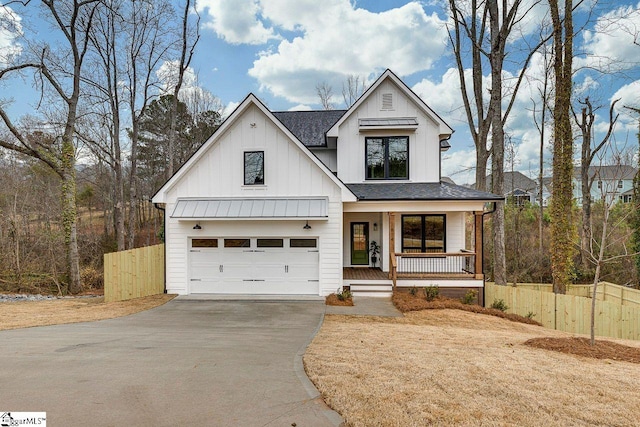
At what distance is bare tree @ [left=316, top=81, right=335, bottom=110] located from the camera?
27.8m

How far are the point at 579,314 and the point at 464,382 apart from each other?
29.9 ft

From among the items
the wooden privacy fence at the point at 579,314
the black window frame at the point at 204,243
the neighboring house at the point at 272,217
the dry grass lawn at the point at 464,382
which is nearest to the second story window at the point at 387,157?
the neighboring house at the point at 272,217

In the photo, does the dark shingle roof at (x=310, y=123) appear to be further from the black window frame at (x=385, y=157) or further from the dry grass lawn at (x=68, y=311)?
the dry grass lawn at (x=68, y=311)

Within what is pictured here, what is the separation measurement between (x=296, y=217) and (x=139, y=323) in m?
5.60

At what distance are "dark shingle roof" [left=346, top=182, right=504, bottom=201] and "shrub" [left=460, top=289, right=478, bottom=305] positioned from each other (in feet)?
11.4

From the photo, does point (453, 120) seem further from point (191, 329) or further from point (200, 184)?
point (191, 329)

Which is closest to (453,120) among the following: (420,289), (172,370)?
(420,289)

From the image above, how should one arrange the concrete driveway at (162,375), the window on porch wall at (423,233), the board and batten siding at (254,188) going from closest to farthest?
1. the concrete driveway at (162,375)
2. the board and batten siding at (254,188)
3. the window on porch wall at (423,233)

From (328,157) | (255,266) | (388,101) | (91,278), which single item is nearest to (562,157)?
(388,101)

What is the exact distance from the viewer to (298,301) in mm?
11500

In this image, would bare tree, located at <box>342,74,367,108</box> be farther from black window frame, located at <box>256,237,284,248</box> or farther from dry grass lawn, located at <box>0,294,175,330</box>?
dry grass lawn, located at <box>0,294,175,330</box>

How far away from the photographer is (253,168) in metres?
12.4

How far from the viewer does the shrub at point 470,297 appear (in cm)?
1166

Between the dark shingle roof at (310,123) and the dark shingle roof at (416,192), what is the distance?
11.6 feet
